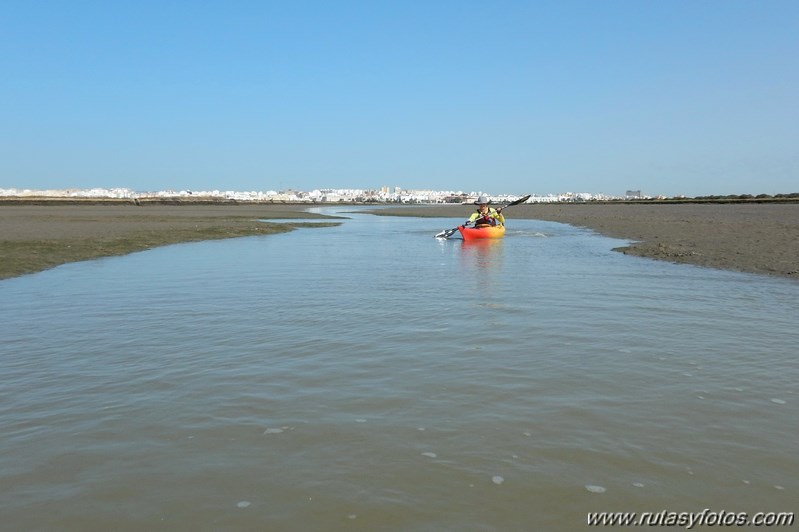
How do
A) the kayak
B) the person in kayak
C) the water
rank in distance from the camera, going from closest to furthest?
the water → the kayak → the person in kayak

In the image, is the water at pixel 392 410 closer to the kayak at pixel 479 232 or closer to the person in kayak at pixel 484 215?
the kayak at pixel 479 232

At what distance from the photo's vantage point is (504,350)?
28.6 feet

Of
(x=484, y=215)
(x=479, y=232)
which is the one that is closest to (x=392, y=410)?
(x=479, y=232)

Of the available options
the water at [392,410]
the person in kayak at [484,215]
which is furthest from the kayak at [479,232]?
the water at [392,410]

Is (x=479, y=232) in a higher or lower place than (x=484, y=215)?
lower

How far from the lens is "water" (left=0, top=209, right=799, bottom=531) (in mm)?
4473

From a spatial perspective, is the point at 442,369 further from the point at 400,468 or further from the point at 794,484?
the point at 794,484

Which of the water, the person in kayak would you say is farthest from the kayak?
the water

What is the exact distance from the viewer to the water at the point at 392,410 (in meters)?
4.47

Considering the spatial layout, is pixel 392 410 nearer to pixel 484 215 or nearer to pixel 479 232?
pixel 479 232

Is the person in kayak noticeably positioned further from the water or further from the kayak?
the water

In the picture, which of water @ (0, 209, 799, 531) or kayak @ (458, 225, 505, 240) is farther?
kayak @ (458, 225, 505, 240)

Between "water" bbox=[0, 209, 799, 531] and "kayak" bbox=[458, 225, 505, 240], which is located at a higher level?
"kayak" bbox=[458, 225, 505, 240]

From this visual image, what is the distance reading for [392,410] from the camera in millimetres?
6266
